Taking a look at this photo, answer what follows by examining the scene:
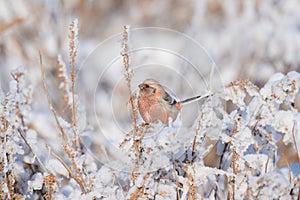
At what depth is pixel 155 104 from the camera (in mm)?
1405

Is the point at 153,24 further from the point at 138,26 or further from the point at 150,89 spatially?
the point at 150,89

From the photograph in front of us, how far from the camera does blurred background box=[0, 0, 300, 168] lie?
3.11 m

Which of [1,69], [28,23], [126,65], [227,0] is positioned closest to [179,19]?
[227,0]

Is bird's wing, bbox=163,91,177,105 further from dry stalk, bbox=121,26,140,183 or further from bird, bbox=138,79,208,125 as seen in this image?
dry stalk, bbox=121,26,140,183

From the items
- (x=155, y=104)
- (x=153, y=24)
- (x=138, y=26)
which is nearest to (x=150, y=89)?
(x=155, y=104)

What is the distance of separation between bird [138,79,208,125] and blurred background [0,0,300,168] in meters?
1.20

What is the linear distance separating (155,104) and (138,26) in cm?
236

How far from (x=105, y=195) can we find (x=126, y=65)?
0.30 metres

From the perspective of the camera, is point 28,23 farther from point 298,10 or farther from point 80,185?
point 80,185

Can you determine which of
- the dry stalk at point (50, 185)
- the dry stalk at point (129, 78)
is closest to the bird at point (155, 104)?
the dry stalk at point (129, 78)

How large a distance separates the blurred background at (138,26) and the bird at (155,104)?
3.94ft

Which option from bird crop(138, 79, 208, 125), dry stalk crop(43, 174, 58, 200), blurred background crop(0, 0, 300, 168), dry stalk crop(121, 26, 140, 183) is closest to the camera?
dry stalk crop(121, 26, 140, 183)

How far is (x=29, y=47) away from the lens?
134 inches

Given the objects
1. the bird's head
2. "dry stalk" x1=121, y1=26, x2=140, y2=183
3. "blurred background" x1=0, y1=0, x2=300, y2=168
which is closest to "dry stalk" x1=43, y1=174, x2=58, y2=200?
"dry stalk" x1=121, y1=26, x2=140, y2=183
